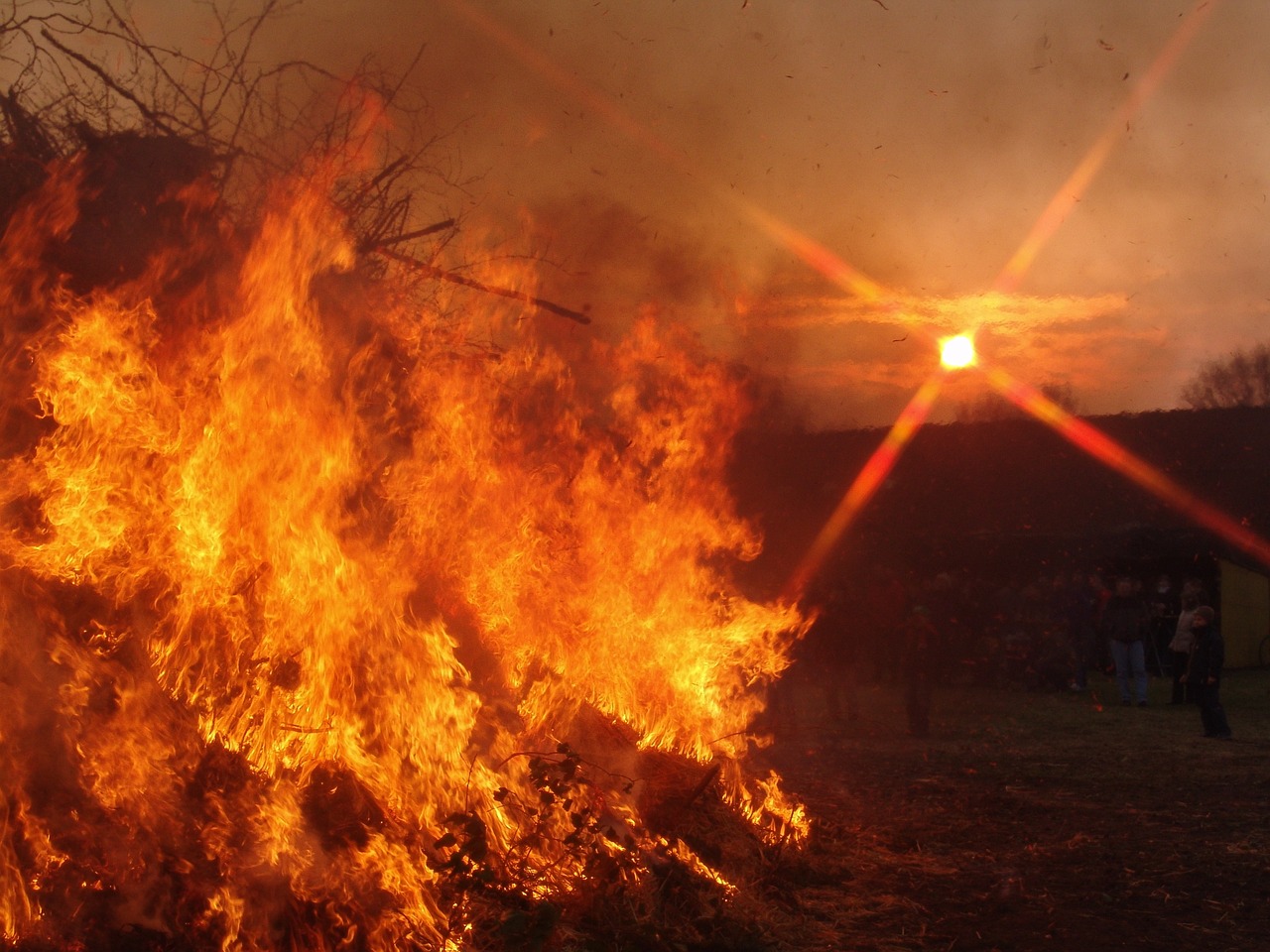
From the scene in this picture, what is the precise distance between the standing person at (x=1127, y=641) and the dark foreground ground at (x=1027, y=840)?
6.80 feet

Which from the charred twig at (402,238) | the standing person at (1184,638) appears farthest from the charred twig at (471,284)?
the standing person at (1184,638)

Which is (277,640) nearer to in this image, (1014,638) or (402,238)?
(402,238)

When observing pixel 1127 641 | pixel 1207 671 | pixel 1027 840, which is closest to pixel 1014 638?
pixel 1127 641

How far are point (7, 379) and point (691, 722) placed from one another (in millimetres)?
4912

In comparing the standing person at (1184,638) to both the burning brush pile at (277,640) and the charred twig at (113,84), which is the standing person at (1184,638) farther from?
the charred twig at (113,84)

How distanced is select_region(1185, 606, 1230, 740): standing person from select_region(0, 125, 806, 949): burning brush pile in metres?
7.62

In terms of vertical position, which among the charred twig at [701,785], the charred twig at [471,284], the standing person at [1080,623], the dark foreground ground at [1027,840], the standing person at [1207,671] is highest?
the charred twig at [471,284]

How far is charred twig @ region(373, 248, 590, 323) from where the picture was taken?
799cm

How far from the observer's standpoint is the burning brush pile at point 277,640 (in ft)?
15.9

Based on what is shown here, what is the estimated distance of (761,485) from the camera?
2744 cm

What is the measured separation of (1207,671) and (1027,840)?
634 centimetres

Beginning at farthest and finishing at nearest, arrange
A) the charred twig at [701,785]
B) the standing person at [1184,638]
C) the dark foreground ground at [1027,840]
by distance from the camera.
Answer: the standing person at [1184,638], the charred twig at [701,785], the dark foreground ground at [1027,840]

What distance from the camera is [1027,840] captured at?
826cm

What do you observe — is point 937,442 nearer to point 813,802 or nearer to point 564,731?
point 813,802
